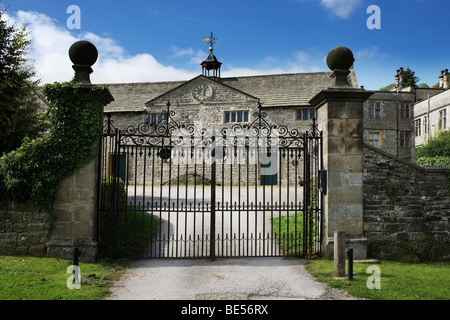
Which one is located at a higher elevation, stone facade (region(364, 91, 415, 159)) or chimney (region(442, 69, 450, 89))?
chimney (region(442, 69, 450, 89))

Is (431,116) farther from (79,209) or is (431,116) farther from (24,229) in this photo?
(24,229)

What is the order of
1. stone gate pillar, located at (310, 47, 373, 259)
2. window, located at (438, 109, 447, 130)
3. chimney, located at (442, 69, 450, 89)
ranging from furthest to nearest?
chimney, located at (442, 69, 450, 89) → window, located at (438, 109, 447, 130) → stone gate pillar, located at (310, 47, 373, 259)

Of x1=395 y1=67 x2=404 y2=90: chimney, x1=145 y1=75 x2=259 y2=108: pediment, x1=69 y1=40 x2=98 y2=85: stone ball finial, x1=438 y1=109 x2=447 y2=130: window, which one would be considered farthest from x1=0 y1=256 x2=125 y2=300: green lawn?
x1=395 y1=67 x2=404 y2=90: chimney

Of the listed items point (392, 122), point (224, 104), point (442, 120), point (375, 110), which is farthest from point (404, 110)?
point (224, 104)

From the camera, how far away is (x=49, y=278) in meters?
5.43

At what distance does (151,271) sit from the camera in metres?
6.21

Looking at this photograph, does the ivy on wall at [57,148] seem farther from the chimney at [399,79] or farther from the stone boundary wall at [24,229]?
the chimney at [399,79]

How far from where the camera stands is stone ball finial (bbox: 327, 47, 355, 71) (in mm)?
7031

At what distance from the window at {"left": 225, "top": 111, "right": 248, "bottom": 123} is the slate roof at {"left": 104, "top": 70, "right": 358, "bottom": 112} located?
1.76 meters

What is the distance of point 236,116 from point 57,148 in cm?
2070

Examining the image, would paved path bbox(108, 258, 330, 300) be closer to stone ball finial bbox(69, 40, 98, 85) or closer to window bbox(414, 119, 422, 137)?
stone ball finial bbox(69, 40, 98, 85)

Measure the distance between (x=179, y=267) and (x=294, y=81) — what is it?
24.6m
